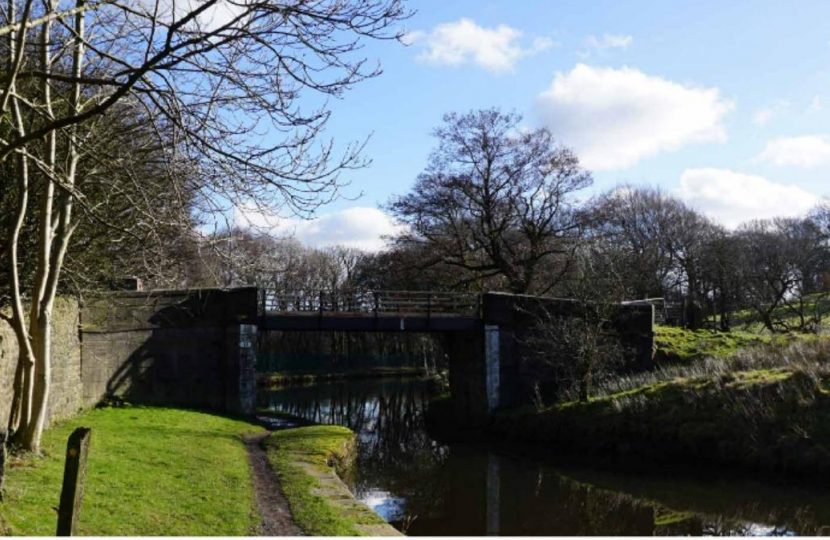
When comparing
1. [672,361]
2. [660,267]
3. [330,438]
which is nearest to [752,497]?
[330,438]

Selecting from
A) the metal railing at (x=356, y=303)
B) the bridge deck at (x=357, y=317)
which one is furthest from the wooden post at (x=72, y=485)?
the metal railing at (x=356, y=303)

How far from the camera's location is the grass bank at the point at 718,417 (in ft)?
47.3

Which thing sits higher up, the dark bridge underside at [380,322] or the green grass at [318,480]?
the dark bridge underside at [380,322]

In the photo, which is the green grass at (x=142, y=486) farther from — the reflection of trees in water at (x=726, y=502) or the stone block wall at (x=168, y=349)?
the reflection of trees in water at (x=726, y=502)

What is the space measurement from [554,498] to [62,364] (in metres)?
10.4

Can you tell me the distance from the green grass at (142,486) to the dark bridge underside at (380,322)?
7798 mm

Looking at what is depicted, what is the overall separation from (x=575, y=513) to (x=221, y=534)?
6.52 meters

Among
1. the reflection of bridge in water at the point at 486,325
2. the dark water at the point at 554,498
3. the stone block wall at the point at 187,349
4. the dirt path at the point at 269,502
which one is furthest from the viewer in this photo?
the reflection of bridge in water at the point at 486,325

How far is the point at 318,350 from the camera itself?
53656 millimetres

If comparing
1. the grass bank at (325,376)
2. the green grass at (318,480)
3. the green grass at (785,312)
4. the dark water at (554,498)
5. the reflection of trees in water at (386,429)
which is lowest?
the reflection of trees in water at (386,429)

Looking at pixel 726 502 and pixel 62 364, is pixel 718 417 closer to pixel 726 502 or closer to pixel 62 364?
pixel 726 502

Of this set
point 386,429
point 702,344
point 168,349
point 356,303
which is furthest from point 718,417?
point 168,349

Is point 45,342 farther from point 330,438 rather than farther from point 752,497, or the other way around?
point 752,497

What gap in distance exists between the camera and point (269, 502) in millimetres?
9992
